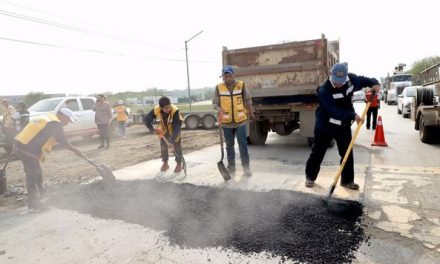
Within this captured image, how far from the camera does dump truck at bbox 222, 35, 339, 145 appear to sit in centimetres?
713

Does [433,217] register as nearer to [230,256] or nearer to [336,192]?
[336,192]

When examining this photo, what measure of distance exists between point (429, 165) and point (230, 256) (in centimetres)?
446

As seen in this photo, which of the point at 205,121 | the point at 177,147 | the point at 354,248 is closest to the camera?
the point at 354,248

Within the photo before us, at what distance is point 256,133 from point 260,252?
5431mm

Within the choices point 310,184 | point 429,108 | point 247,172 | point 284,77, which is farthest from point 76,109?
point 429,108

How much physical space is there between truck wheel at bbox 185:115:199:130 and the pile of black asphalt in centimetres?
949

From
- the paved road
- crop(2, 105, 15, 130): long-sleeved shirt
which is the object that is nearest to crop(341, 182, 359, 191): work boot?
the paved road

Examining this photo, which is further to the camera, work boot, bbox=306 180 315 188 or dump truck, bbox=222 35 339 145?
dump truck, bbox=222 35 339 145

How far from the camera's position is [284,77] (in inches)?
293

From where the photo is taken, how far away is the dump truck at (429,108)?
7.45 m

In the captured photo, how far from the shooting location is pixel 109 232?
3.57 m

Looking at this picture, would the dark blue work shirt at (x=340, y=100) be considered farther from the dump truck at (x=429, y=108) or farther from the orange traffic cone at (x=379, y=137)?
the dump truck at (x=429, y=108)

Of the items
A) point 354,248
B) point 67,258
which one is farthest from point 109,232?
point 354,248

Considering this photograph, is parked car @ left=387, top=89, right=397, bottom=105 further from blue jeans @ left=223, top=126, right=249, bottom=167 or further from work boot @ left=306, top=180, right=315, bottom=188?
work boot @ left=306, top=180, right=315, bottom=188
